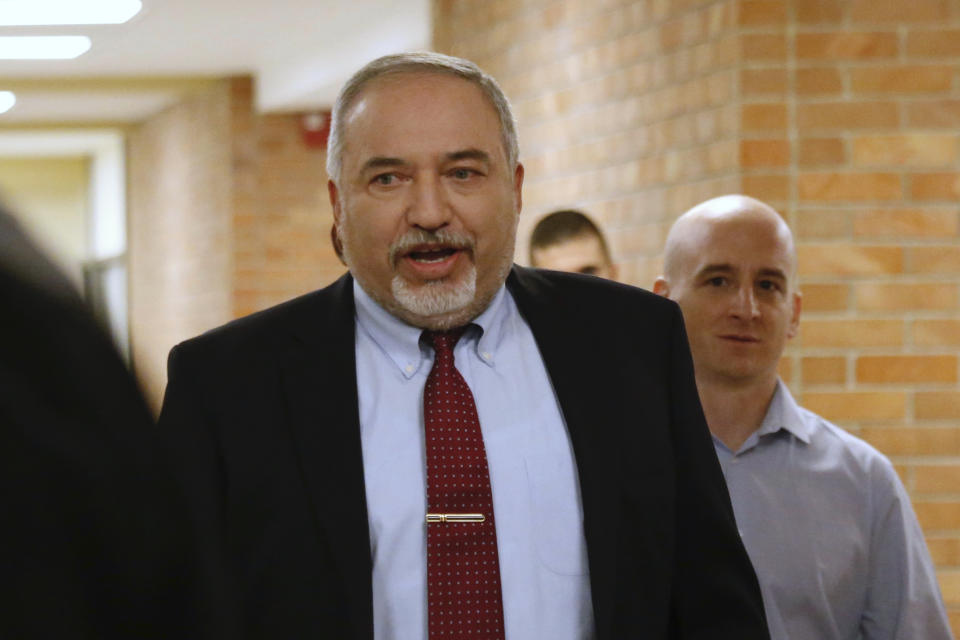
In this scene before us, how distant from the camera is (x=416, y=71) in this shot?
6.15 ft

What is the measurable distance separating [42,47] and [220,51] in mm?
1119

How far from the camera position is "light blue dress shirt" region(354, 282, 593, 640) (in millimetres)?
1667

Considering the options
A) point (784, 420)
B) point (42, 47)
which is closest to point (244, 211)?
point (42, 47)

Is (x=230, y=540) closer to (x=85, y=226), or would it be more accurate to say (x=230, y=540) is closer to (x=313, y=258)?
(x=313, y=258)

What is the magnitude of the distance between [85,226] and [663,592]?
13027mm

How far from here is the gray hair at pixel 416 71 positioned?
1878mm

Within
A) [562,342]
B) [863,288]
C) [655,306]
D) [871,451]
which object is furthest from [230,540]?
[863,288]

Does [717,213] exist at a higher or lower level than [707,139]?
lower

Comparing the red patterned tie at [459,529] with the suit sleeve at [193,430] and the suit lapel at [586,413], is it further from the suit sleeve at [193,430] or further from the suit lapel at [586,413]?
the suit sleeve at [193,430]

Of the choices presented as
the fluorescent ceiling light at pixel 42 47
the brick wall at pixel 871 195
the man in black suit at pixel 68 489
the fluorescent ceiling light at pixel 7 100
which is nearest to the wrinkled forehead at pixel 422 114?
the man in black suit at pixel 68 489

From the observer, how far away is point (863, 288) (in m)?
3.55

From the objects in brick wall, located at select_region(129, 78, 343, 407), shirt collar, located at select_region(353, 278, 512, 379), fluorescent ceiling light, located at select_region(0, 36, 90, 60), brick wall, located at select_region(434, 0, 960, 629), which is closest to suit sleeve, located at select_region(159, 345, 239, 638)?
shirt collar, located at select_region(353, 278, 512, 379)

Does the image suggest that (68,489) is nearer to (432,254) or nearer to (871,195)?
(432,254)

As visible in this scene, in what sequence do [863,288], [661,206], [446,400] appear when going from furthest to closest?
1. [661,206]
2. [863,288]
3. [446,400]
